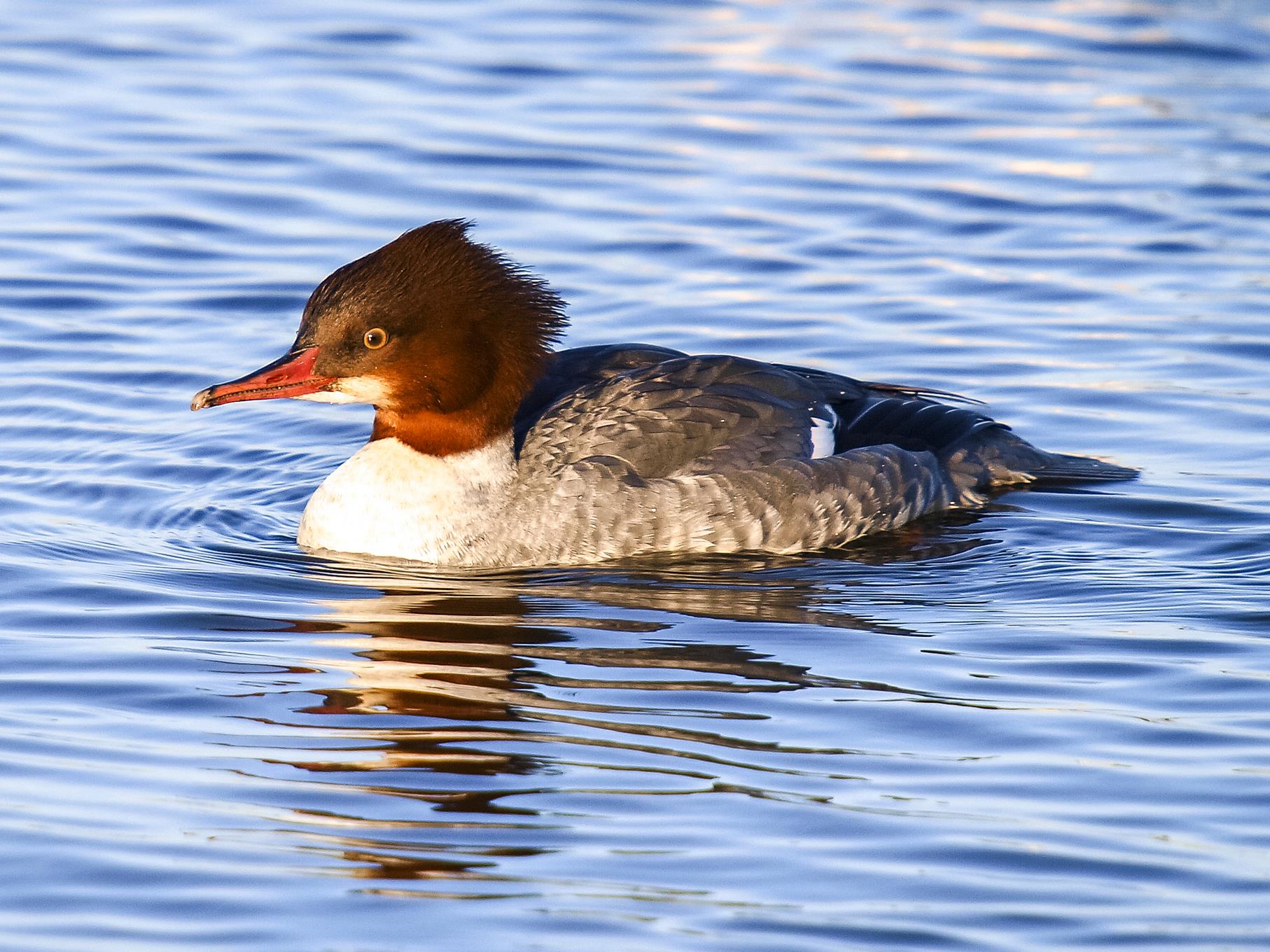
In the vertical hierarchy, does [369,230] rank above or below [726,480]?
above

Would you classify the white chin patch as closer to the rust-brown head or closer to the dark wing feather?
the rust-brown head

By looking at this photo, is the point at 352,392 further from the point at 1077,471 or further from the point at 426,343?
the point at 1077,471

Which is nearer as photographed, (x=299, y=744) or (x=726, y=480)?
(x=299, y=744)

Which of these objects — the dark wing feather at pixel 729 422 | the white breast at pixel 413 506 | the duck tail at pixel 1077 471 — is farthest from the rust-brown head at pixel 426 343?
the duck tail at pixel 1077 471

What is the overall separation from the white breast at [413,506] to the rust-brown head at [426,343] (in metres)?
0.11

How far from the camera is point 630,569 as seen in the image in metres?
8.22

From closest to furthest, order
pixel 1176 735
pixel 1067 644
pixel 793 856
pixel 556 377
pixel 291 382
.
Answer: pixel 793 856 → pixel 1176 735 → pixel 1067 644 → pixel 291 382 → pixel 556 377

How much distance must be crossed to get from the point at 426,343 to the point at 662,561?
136cm

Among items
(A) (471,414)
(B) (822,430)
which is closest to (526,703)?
(A) (471,414)

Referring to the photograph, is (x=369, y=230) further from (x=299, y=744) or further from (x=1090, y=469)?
(x=299, y=744)

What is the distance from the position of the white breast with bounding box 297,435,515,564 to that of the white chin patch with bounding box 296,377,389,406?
12.2 inches

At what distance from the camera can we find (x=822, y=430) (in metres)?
8.84

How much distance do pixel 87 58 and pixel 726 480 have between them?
371 inches

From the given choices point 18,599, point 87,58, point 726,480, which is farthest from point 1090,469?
point 87,58
